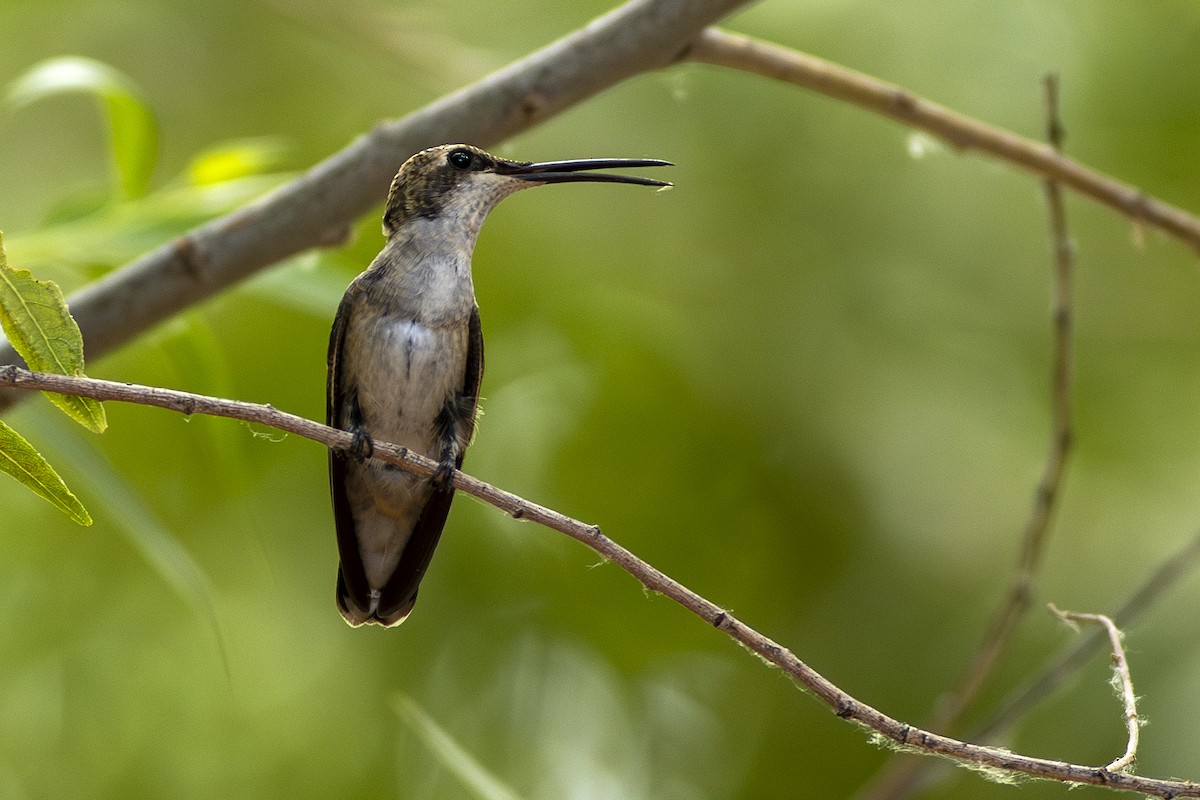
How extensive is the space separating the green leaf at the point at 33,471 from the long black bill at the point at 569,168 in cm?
97

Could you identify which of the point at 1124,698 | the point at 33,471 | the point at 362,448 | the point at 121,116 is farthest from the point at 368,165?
the point at 1124,698

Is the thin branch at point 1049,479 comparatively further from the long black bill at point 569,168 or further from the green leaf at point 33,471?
the green leaf at point 33,471

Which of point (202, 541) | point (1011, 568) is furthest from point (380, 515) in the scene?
point (1011, 568)

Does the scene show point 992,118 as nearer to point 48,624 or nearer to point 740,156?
point 740,156

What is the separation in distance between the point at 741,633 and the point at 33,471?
0.92 m

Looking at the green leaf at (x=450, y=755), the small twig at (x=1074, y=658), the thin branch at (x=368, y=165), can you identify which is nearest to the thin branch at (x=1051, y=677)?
the small twig at (x=1074, y=658)

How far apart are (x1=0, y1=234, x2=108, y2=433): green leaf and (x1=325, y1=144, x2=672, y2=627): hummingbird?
82 cm

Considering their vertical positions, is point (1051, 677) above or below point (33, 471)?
below

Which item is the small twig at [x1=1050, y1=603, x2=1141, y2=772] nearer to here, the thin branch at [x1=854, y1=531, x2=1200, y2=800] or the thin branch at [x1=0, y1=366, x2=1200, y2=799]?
the thin branch at [x1=0, y1=366, x2=1200, y2=799]

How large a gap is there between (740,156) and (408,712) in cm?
339

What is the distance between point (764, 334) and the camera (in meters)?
4.89

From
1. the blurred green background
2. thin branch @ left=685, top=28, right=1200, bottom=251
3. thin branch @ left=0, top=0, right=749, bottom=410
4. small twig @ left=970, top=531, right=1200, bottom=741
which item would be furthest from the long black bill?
the blurred green background

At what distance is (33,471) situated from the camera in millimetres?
1506

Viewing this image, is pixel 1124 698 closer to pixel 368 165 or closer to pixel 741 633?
pixel 741 633
